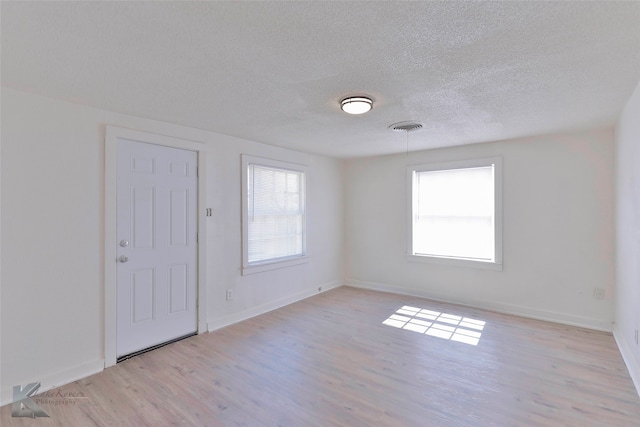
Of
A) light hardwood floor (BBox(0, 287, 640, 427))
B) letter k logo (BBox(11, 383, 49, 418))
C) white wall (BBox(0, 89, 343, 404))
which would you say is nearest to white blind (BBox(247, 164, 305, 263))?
light hardwood floor (BBox(0, 287, 640, 427))

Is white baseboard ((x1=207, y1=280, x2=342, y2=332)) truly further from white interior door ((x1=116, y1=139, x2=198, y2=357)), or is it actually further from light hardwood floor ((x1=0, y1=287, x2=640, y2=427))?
white interior door ((x1=116, y1=139, x2=198, y2=357))

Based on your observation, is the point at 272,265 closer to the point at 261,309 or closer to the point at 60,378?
the point at 261,309

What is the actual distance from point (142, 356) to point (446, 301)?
159 inches

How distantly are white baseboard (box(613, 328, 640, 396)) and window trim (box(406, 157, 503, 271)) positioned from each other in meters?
1.38

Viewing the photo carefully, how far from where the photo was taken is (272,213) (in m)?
4.56

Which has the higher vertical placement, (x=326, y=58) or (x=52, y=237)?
(x=326, y=58)

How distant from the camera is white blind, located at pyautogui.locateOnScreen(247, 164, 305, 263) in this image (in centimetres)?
427

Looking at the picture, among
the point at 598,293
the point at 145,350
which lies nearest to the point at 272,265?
the point at 145,350

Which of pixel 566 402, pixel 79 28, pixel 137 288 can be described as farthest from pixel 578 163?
pixel 137 288

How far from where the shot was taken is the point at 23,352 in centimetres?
240

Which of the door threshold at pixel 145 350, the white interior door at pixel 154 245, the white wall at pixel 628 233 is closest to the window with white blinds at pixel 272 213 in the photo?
the white interior door at pixel 154 245

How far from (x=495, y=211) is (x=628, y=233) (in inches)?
62.4

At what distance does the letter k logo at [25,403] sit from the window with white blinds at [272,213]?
220 cm

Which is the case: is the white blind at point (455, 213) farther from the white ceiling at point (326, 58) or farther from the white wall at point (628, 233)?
the white ceiling at point (326, 58)
